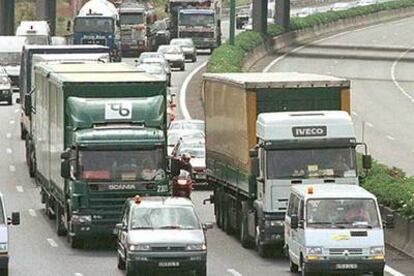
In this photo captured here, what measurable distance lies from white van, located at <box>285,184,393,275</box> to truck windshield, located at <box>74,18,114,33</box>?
234ft

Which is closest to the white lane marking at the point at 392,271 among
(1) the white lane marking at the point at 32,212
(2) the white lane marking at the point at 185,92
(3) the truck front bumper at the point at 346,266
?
(3) the truck front bumper at the point at 346,266

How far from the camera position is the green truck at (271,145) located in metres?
32.6

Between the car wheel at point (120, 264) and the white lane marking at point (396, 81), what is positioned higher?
the car wheel at point (120, 264)

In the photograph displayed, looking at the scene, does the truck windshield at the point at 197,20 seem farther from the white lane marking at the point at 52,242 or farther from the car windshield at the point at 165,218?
the car windshield at the point at 165,218

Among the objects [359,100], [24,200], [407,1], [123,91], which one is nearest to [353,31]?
[407,1]

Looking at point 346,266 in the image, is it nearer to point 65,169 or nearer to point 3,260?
point 3,260

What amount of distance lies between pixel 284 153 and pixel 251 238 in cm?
251

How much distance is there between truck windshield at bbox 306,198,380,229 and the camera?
94.5 ft

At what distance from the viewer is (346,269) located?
28156 mm

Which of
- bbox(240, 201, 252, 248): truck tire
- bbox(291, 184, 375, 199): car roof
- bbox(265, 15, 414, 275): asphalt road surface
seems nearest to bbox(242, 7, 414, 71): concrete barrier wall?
bbox(265, 15, 414, 275): asphalt road surface

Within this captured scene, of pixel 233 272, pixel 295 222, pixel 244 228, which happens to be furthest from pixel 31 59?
pixel 295 222

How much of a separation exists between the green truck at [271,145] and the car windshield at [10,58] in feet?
162

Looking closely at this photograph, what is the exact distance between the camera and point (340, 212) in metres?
29.0

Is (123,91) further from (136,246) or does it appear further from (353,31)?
(353,31)
